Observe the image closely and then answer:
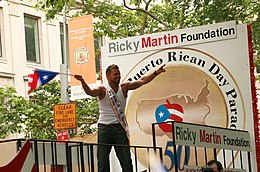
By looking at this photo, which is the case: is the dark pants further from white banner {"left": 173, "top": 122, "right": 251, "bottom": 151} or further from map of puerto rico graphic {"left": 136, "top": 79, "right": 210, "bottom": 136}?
map of puerto rico graphic {"left": 136, "top": 79, "right": 210, "bottom": 136}

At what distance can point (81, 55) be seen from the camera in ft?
53.3

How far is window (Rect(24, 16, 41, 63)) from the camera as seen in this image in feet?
87.6


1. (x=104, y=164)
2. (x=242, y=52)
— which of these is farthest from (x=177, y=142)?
(x=242, y=52)

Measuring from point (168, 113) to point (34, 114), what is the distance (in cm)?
846

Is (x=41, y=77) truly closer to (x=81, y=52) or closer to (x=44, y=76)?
(x=44, y=76)

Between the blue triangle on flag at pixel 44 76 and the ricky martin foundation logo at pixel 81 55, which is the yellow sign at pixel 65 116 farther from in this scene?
the blue triangle on flag at pixel 44 76

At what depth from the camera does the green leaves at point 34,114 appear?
61.3 ft

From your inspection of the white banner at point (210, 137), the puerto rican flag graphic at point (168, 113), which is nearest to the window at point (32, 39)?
the puerto rican flag graphic at point (168, 113)

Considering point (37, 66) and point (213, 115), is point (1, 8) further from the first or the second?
point (213, 115)

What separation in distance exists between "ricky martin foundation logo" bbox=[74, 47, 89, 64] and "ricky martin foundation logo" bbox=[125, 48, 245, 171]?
193 inches

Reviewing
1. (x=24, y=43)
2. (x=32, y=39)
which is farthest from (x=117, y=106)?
(x=32, y=39)

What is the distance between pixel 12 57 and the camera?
2559 centimetres

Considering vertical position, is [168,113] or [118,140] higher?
[168,113]

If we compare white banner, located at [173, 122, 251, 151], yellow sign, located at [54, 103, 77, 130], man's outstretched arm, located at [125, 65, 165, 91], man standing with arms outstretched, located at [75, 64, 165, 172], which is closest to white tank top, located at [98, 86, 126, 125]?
man standing with arms outstretched, located at [75, 64, 165, 172]
